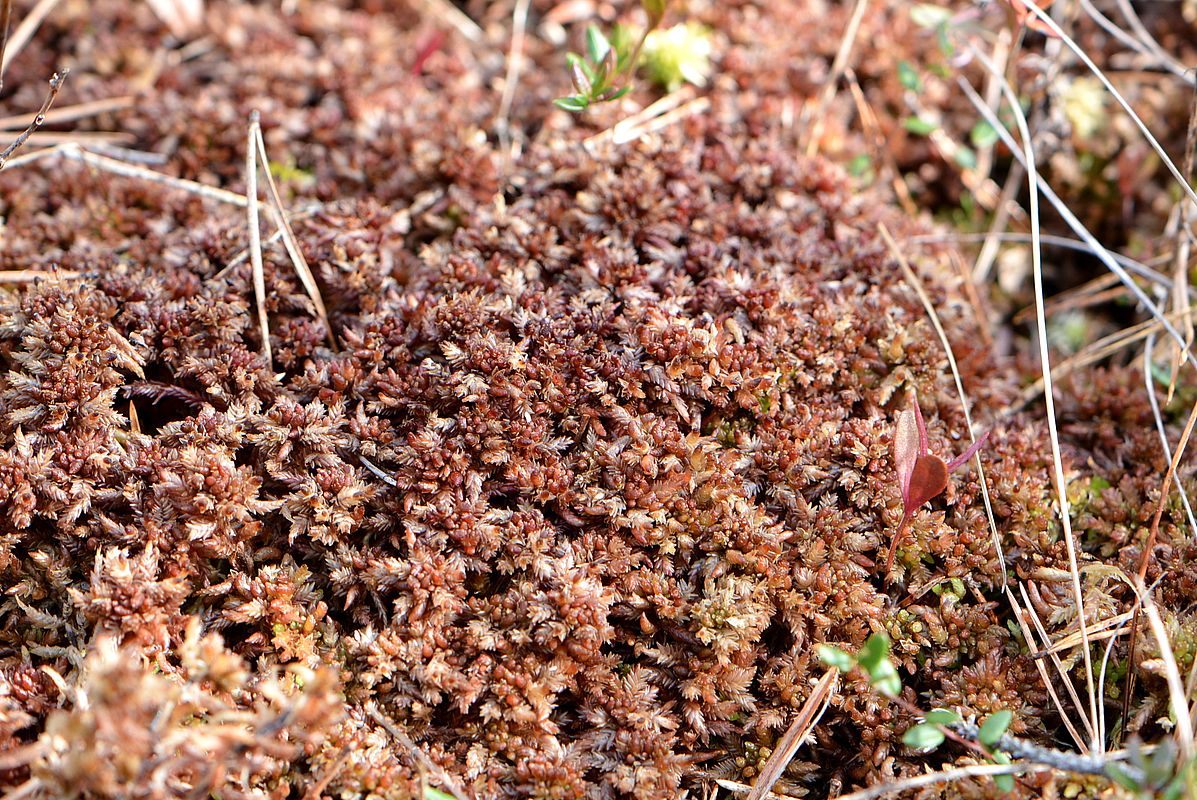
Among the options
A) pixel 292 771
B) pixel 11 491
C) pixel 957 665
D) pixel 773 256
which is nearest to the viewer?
pixel 292 771

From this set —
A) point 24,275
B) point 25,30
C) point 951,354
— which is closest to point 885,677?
point 951,354

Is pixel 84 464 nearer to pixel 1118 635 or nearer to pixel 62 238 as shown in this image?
pixel 62 238

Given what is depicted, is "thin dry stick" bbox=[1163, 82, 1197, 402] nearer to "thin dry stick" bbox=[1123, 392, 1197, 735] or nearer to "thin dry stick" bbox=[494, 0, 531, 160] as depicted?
"thin dry stick" bbox=[1123, 392, 1197, 735]

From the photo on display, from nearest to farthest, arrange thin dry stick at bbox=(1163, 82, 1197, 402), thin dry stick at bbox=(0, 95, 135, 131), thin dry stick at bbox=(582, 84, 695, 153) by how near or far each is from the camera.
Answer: thin dry stick at bbox=(1163, 82, 1197, 402) < thin dry stick at bbox=(582, 84, 695, 153) < thin dry stick at bbox=(0, 95, 135, 131)

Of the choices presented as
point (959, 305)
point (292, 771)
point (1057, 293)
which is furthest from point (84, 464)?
point (1057, 293)

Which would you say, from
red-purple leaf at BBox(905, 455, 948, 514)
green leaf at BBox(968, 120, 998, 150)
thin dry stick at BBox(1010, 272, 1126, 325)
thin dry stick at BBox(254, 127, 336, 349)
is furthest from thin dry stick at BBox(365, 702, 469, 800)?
green leaf at BBox(968, 120, 998, 150)

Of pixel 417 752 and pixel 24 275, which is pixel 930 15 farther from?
pixel 24 275
